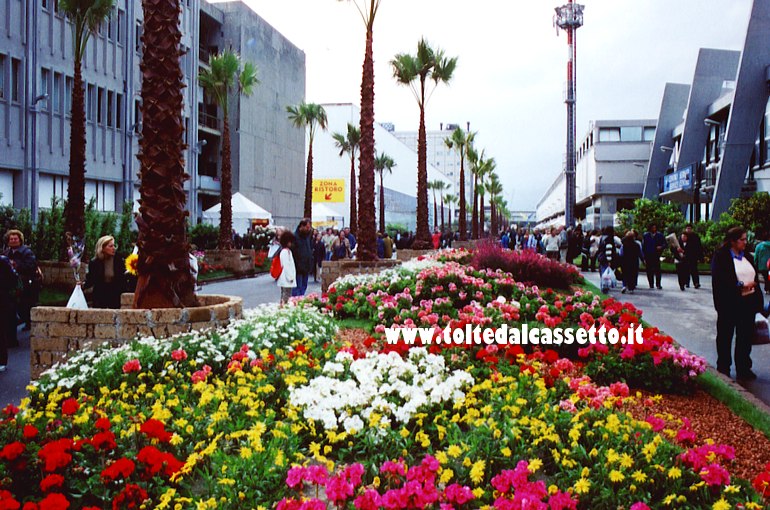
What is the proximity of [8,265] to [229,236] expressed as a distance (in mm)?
20341

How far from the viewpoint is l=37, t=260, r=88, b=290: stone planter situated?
1795 centimetres

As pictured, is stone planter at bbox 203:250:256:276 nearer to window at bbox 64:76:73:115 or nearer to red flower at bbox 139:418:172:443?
window at bbox 64:76:73:115

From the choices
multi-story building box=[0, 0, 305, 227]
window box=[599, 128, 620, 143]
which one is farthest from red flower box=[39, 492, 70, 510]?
window box=[599, 128, 620, 143]

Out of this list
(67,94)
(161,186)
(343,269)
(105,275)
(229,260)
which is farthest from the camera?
(67,94)

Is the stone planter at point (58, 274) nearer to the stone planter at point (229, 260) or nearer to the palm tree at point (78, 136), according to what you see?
the palm tree at point (78, 136)

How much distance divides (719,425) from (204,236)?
29096mm

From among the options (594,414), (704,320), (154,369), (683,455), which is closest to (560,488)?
(683,455)

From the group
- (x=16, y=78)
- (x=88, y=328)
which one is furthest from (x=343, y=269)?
(x=16, y=78)

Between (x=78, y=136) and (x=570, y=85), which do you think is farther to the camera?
(x=570, y=85)

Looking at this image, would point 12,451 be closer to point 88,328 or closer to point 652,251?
point 88,328

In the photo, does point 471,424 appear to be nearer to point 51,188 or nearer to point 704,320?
point 704,320

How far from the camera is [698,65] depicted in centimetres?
4616

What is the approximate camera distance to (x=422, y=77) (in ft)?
111

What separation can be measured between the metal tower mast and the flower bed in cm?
5216
